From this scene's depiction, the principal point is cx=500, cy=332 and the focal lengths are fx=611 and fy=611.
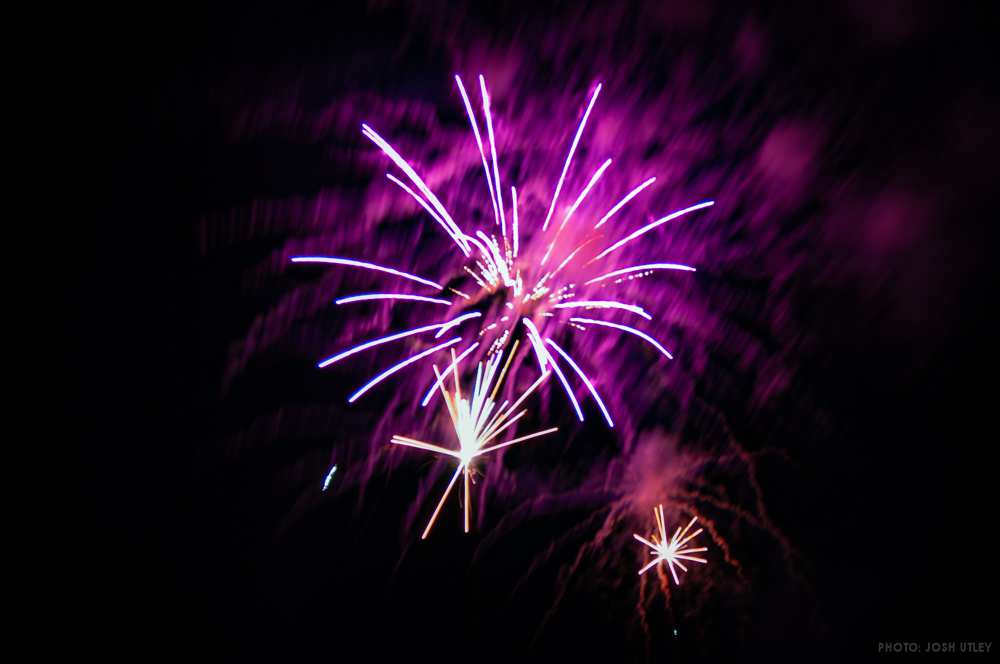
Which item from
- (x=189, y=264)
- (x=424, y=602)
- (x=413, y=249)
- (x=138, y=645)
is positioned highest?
(x=413, y=249)

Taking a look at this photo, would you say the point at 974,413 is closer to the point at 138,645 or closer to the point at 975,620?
the point at 975,620

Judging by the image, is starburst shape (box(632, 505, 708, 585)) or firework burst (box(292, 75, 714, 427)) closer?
firework burst (box(292, 75, 714, 427))

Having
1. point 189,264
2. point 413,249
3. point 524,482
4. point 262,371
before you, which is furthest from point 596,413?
point 189,264

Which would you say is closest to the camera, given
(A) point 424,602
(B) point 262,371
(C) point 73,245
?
(C) point 73,245

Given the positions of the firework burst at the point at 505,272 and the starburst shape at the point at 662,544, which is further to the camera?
the starburst shape at the point at 662,544

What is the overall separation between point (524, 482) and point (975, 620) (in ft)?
25.9

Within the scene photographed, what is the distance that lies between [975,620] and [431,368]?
32.1 ft

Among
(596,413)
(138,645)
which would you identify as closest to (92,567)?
(138,645)

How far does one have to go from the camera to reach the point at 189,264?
5504 mm

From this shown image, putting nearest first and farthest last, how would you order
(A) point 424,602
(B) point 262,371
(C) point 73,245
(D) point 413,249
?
(C) point 73,245
(B) point 262,371
(D) point 413,249
(A) point 424,602

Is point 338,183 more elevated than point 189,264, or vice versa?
point 338,183

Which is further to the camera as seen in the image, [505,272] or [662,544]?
[662,544]

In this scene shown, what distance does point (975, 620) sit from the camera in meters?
9.81

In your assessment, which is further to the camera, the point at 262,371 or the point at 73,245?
the point at 262,371
